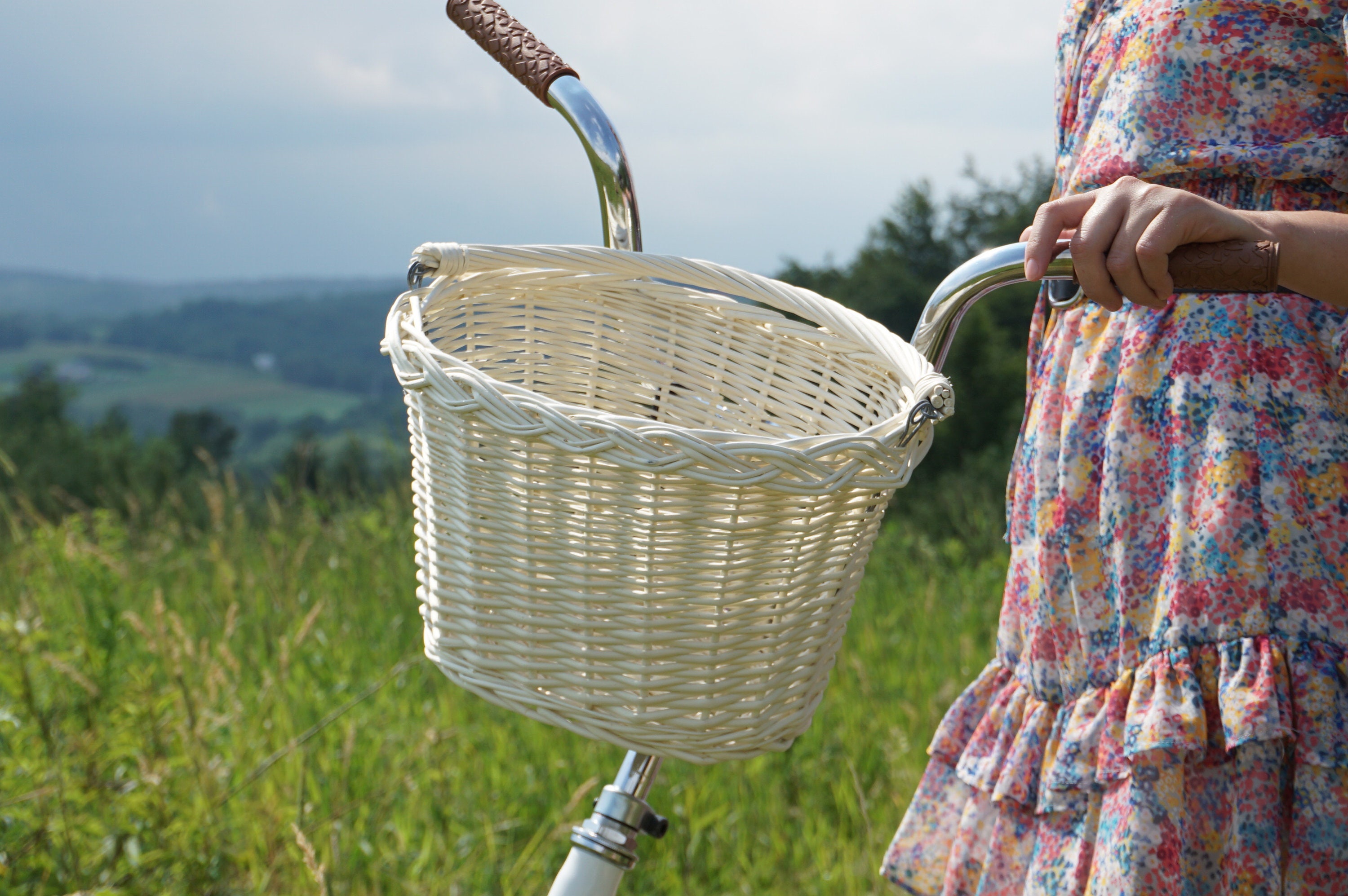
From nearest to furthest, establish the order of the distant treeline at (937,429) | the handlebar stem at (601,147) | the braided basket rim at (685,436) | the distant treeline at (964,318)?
1. the braided basket rim at (685,436)
2. the handlebar stem at (601,147)
3. the distant treeline at (937,429)
4. the distant treeline at (964,318)

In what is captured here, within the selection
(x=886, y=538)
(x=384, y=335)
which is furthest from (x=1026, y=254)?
(x=886, y=538)

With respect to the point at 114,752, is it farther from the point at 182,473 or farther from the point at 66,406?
the point at 66,406

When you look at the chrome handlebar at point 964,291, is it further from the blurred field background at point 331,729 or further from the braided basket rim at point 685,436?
the blurred field background at point 331,729

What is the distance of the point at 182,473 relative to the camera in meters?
6.67

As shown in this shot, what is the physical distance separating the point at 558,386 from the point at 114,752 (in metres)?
0.91

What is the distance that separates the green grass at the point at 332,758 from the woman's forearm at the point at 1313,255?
0.89 meters

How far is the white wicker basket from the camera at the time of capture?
2.55 feet

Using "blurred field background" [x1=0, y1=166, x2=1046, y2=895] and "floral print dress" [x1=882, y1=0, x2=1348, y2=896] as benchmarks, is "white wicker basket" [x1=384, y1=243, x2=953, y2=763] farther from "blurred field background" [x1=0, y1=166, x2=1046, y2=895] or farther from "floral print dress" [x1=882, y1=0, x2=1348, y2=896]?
"blurred field background" [x1=0, y1=166, x2=1046, y2=895]

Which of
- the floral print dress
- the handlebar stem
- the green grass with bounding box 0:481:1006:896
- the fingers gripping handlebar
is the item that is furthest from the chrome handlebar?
the green grass with bounding box 0:481:1006:896

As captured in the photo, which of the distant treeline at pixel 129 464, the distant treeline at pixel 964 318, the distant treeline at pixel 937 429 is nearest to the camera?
the distant treeline at pixel 129 464

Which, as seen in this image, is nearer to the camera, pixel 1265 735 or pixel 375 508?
pixel 1265 735

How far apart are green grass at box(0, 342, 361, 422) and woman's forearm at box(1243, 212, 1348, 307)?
10.5m

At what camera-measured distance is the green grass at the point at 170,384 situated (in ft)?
36.2

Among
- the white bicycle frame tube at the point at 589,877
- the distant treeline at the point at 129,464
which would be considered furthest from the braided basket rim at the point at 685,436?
the distant treeline at the point at 129,464
